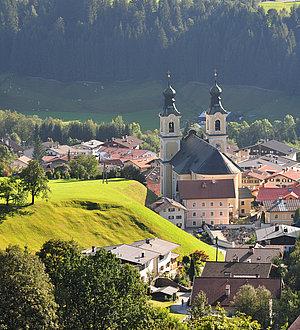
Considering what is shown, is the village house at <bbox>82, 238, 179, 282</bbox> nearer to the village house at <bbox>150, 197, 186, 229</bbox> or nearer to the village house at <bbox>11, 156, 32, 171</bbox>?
the village house at <bbox>150, 197, 186, 229</bbox>

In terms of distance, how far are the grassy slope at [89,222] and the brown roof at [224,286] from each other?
8.05m

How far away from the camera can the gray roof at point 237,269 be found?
4641cm

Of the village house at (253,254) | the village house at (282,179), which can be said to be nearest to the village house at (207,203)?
the village house at (282,179)

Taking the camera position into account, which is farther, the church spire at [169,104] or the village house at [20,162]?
the village house at [20,162]

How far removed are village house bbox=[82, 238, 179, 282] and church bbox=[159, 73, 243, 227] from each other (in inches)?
471

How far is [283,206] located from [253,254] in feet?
50.4

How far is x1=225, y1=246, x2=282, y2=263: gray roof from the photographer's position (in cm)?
5044

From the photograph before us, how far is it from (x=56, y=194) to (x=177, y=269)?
895cm

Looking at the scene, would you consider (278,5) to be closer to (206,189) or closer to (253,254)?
(206,189)

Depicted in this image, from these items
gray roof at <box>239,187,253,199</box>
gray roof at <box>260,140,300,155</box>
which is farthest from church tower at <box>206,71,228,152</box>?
gray roof at <box>260,140,300,155</box>

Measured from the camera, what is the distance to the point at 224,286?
43.3 metres

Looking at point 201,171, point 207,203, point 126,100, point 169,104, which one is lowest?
point 207,203

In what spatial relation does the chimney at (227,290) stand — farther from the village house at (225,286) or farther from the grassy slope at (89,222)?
the grassy slope at (89,222)

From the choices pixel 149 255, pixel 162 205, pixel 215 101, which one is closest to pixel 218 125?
pixel 215 101
